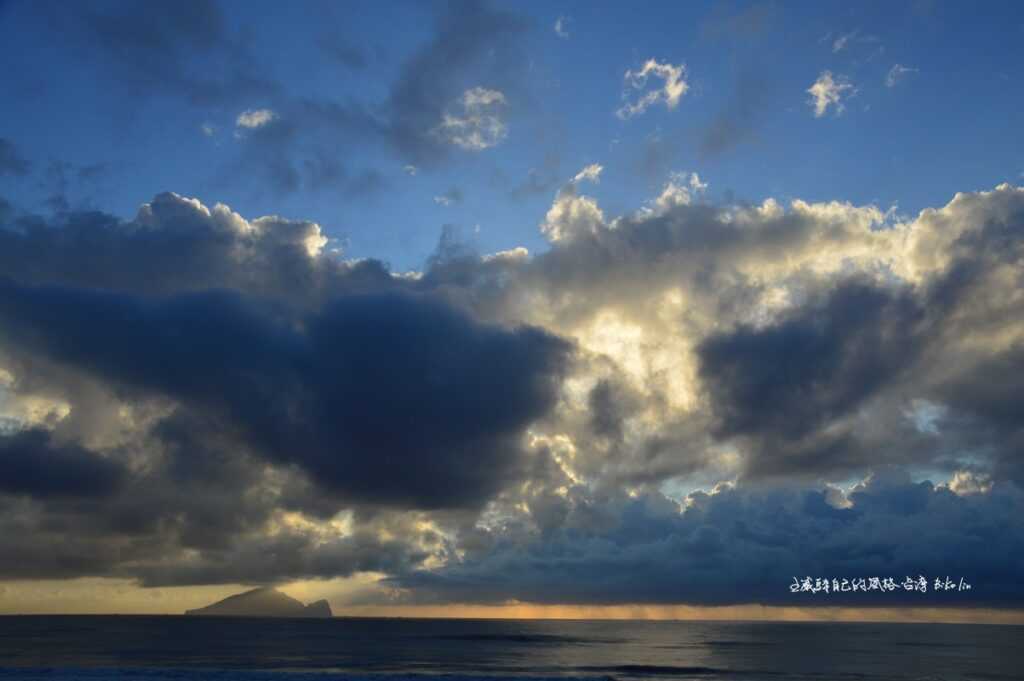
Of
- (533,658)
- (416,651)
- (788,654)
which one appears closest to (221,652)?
(416,651)

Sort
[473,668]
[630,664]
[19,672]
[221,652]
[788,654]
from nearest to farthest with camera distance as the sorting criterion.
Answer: [19,672] → [473,668] → [630,664] → [221,652] → [788,654]

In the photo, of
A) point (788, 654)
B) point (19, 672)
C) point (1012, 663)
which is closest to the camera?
point (19, 672)

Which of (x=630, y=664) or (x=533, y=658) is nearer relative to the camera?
(x=630, y=664)

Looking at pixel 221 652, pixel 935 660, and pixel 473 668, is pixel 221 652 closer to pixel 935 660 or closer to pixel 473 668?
pixel 473 668

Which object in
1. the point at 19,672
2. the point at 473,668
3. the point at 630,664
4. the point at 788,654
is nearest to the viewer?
the point at 19,672

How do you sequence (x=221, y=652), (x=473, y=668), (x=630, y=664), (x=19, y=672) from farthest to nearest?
(x=221, y=652) → (x=630, y=664) → (x=473, y=668) → (x=19, y=672)

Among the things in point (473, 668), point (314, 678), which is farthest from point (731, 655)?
point (314, 678)

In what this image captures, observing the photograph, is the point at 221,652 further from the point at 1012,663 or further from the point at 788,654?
the point at 1012,663

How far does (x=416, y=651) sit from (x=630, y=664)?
52.1 m

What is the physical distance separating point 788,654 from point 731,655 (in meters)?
15.3

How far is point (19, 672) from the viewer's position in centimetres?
7731

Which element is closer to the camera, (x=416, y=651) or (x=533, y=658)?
(x=533, y=658)

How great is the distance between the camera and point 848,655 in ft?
470

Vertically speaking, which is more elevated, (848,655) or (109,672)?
(109,672)
